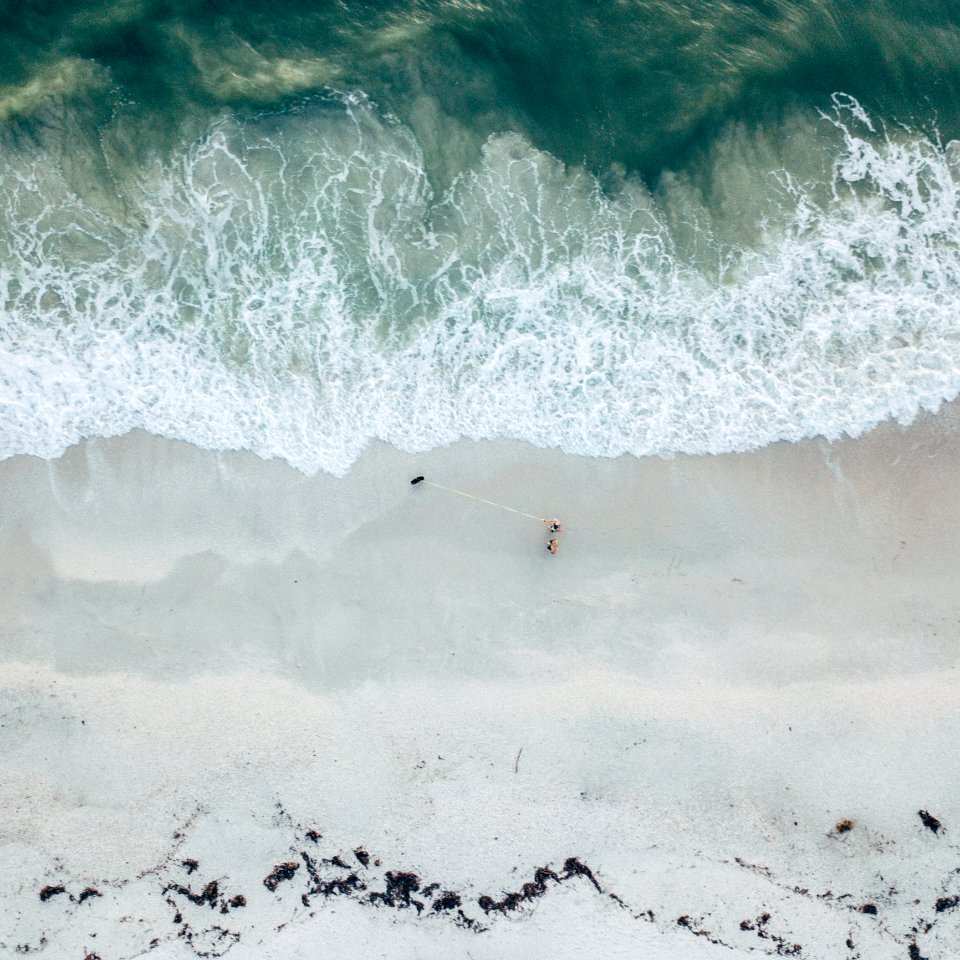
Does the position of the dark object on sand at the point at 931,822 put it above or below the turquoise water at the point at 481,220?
below

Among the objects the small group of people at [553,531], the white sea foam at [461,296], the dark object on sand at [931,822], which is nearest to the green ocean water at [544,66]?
the white sea foam at [461,296]

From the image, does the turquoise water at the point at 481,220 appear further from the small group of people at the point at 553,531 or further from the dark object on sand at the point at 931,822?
the dark object on sand at the point at 931,822

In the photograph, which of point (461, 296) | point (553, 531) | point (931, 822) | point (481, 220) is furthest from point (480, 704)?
point (481, 220)

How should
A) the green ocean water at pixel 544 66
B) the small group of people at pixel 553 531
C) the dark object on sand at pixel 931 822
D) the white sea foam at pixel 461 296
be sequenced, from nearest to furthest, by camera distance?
the dark object on sand at pixel 931 822, the small group of people at pixel 553 531, the white sea foam at pixel 461 296, the green ocean water at pixel 544 66

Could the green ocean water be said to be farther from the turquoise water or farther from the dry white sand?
the dry white sand

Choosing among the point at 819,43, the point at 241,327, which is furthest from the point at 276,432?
the point at 819,43

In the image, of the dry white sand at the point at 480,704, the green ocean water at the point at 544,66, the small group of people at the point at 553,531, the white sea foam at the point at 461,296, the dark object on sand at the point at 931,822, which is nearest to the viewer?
the dry white sand at the point at 480,704
